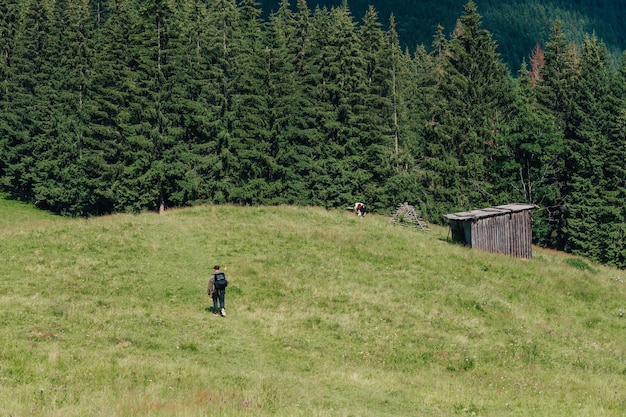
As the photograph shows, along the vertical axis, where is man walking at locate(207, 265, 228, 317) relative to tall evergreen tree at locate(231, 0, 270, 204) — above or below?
below

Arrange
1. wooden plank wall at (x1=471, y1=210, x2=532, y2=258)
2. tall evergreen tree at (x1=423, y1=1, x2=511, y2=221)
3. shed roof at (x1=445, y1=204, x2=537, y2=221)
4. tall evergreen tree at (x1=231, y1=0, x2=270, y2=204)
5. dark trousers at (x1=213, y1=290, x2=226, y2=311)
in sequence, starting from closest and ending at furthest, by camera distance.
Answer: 1. dark trousers at (x1=213, y1=290, x2=226, y2=311)
2. shed roof at (x1=445, y1=204, x2=537, y2=221)
3. wooden plank wall at (x1=471, y1=210, x2=532, y2=258)
4. tall evergreen tree at (x1=231, y1=0, x2=270, y2=204)
5. tall evergreen tree at (x1=423, y1=1, x2=511, y2=221)

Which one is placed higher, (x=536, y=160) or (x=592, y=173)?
(x=536, y=160)

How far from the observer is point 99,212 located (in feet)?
207

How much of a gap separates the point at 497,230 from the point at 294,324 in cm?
2094

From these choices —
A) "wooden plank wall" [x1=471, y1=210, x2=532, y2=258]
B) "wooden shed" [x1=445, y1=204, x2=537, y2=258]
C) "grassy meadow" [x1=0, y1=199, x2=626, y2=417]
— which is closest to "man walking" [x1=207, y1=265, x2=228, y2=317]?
"grassy meadow" [x1=0, y1=199, x2=626, y2=417]

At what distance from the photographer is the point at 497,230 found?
40219 millimetres

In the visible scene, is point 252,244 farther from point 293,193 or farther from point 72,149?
point 72,149

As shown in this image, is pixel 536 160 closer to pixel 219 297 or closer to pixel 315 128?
pixel 315 128

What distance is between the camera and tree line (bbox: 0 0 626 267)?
57281mm

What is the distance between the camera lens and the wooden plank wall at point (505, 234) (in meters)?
39.7

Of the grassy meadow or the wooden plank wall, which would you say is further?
the wooden plank wall

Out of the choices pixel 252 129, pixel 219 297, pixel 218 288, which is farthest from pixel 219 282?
pixel 252 129

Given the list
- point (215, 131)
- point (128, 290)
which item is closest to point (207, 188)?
point (215, 131)

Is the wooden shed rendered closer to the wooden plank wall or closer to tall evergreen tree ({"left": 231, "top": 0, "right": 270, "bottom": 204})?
the wooden plank wall
